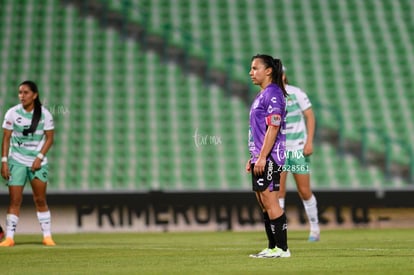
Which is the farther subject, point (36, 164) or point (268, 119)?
point (36, 164)

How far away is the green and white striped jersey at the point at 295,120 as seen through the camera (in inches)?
422

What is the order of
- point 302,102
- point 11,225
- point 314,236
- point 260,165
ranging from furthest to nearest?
point 314,236 < point 302,102 < point 11,225 < point 260,165

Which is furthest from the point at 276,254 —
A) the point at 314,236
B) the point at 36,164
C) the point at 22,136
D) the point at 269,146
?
the point at 22,136

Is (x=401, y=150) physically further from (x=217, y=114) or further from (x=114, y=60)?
(x=114, y=60)

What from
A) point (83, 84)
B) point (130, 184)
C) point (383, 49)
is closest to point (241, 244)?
point (130, 184)

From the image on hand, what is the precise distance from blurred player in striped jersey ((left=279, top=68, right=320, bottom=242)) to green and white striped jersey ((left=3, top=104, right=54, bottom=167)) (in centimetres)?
268

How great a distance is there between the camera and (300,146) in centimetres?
1071

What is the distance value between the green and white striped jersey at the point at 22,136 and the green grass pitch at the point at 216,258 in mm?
990

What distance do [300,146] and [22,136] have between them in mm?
3100

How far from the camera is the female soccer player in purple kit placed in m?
7.84

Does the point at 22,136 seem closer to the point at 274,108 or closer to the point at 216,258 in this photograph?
the point at 216,258

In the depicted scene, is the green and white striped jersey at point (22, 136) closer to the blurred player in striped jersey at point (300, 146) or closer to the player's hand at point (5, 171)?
the player's hand at point (5, 171)

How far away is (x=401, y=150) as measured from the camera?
55.6 ft

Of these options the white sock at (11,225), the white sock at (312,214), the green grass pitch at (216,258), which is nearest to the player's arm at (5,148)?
the white sock at (11,225)
